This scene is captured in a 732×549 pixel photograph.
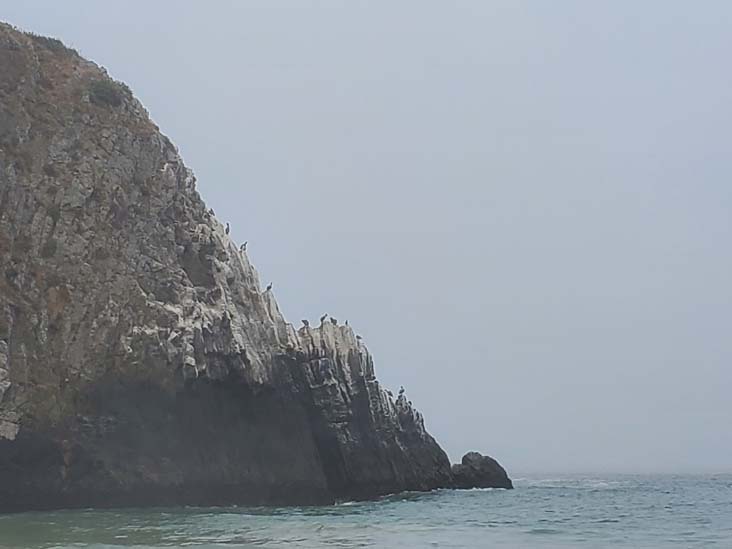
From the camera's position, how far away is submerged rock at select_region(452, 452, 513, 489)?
Result: 60844mm

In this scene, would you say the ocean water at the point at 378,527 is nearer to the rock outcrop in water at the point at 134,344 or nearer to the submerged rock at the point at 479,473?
the rock outcrop in water at the point at 134,344

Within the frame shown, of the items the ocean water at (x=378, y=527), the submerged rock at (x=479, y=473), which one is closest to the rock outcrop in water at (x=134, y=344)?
the ocean water at (x=378, y=527)

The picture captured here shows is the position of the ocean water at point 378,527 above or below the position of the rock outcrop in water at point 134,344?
below

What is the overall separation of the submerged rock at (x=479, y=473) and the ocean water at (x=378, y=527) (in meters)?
17.5

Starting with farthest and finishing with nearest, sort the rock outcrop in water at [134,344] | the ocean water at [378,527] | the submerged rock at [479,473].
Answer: the submerged rock at [479,473]
the rock outcrop in water at [134,344]
the ocean water at [378,527]

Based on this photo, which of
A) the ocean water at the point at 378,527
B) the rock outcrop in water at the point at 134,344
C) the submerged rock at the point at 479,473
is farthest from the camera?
the submerged rock at the point at 479,473

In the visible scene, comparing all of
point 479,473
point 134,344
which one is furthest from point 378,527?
point 479,473

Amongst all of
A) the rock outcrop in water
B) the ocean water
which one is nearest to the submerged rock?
the rock outcrop in water

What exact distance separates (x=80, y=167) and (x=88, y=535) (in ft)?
63.4

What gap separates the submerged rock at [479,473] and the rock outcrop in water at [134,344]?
13.4 meters

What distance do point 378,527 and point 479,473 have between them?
33984 millimetres

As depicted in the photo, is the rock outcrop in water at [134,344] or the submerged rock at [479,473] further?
the submerged rock at [479,473]

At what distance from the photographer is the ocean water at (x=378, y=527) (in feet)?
81.9

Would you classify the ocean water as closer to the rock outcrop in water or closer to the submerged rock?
the rock outcrop in water
